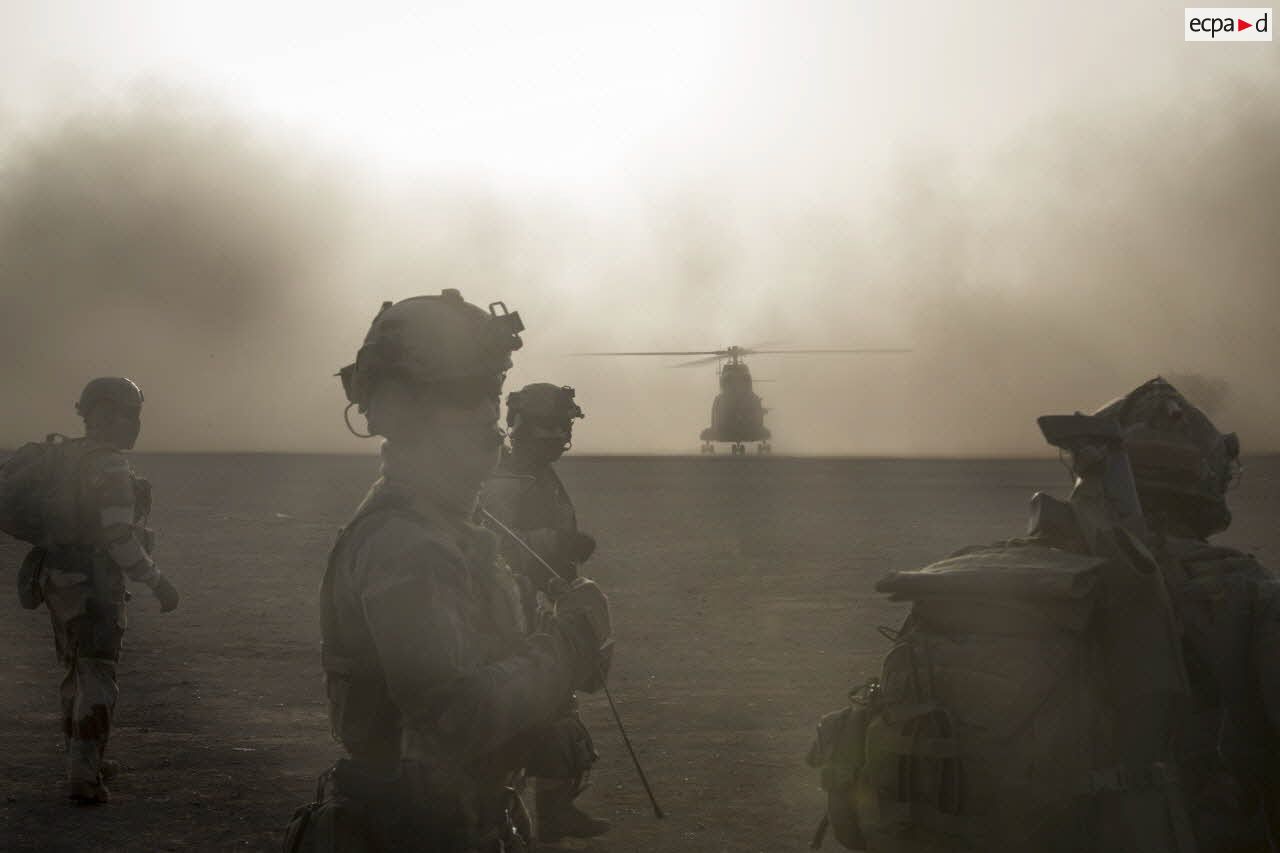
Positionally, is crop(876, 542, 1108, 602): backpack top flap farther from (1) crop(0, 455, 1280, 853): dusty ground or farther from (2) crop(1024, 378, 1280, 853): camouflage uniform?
(1) crop(0, 455, 1280, 853): dusty ground

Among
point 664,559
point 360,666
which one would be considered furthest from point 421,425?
point 664,559

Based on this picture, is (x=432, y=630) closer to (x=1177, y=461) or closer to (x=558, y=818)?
(x=1177, y=461)

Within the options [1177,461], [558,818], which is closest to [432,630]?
[1177,461]

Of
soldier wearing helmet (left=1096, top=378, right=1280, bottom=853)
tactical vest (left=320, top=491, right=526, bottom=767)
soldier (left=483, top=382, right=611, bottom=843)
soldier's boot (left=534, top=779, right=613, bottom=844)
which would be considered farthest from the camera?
soldier's boot (left=534, top=779, right=613, bottom=844)

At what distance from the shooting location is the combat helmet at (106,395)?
860 centimetres

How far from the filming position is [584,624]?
3572 millimetres

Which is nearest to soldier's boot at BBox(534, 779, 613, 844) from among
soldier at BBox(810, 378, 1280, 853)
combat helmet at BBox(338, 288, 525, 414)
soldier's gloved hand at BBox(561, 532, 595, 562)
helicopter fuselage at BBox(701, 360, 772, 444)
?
soldier's gloved hand at BBox(561, 532, 595, 562)

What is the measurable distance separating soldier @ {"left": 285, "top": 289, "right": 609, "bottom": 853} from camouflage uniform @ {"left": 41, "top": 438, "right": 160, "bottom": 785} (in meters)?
5.10

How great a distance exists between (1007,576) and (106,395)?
6477 mm

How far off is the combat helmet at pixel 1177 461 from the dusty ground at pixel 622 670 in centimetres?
413

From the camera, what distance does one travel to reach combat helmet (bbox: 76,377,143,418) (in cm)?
860

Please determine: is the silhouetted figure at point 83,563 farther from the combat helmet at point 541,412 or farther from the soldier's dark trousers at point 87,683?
the combat helmet at point 541,412

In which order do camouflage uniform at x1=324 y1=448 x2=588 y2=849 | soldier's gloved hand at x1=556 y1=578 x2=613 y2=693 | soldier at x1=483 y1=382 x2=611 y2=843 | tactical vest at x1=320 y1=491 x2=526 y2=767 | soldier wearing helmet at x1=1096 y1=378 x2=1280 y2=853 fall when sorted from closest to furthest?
camouflage uniform at x1=324 y1=448 x2=588 y2=849 → tactical vest at x1=320 y1=491 x2=526 y2=767 → soldier's gloved hand at x1=556 y1=578 x2=613 y2=693 → soldier wearing helmet at x1=1096 y1=378 x2=1280 y2=853 → soldier at x1=483 y1=382 x2=611 y2=843

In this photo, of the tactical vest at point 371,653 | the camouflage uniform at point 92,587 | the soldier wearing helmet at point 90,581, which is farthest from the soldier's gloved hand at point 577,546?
the tactical vest at point 371,653
